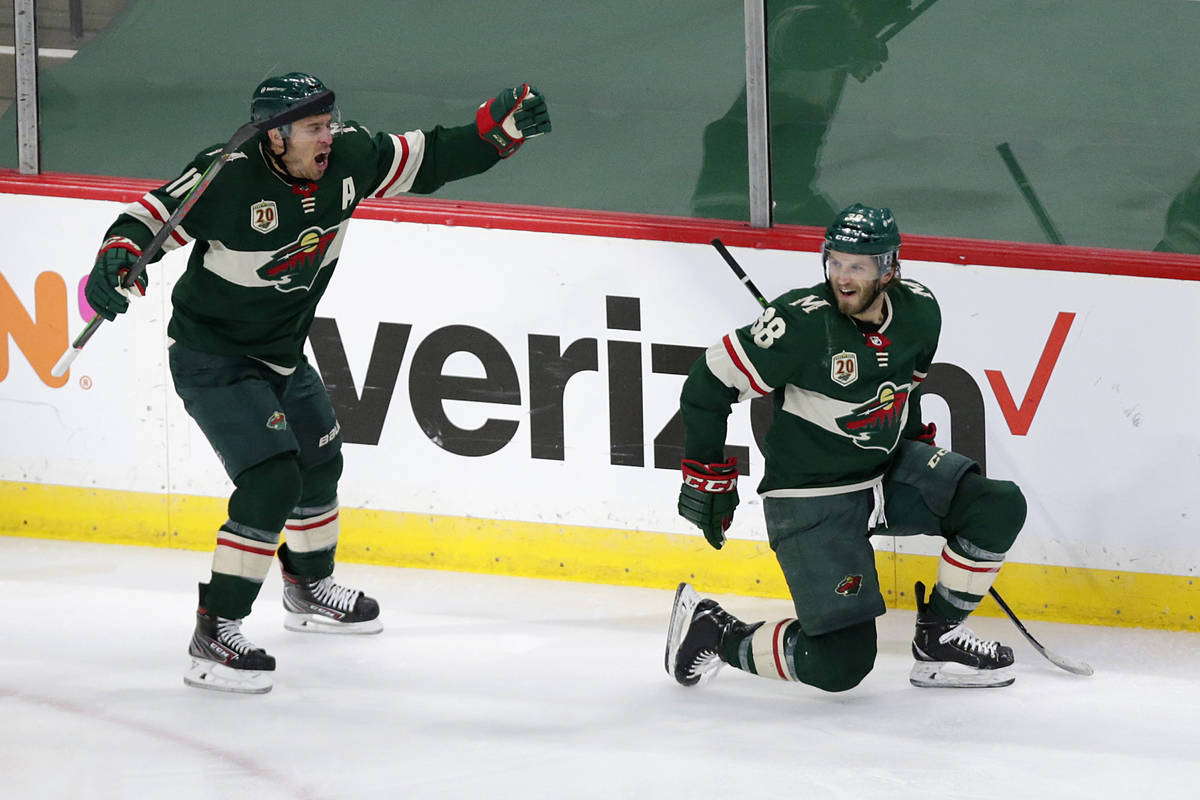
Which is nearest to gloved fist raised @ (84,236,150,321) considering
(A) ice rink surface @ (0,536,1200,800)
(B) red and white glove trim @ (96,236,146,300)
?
(B) red and white glove trim @ (96,236,146,300)

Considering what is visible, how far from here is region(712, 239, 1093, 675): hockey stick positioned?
3898mm

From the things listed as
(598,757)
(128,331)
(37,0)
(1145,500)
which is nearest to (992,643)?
A: (1145,500)

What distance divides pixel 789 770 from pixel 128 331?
90.5 inches

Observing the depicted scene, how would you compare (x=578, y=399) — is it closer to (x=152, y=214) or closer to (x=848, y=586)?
(x=848, y=586)

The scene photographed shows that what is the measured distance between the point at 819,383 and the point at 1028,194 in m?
0.98

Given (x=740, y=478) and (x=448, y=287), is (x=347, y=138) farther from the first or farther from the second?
(x=740, y=478)

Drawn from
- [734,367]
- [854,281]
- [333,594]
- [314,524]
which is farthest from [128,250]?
[854,281]

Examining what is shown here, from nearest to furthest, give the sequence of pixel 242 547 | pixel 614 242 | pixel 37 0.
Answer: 1. pixel 242 547
2. pixel 614 242
3. pixel 37 0

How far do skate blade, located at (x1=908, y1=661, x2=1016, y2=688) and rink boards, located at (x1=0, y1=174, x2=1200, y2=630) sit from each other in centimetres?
46

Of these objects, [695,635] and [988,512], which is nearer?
[988,512]

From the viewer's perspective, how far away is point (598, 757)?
349 cm

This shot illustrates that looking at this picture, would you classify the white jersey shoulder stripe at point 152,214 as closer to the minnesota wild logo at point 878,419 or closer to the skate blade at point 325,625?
the skate blade at point 325,625

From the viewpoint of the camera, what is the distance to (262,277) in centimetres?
381

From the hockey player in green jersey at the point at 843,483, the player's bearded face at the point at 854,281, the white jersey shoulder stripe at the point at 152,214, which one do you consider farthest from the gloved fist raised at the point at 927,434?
the white jersey shoulder stripe at the point at 152,214
